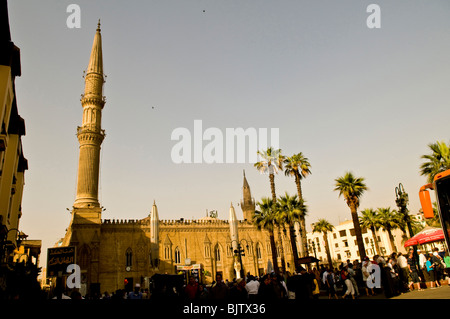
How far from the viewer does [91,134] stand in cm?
4475

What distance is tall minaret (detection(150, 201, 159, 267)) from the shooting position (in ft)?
145

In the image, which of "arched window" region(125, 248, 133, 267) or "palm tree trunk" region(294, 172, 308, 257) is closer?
"palm tree trunk" region(294, 172, 308, 257)

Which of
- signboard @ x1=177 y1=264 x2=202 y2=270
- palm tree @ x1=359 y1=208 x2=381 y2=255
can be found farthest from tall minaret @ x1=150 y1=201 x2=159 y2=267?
palm tree @ x1=359 y1=208 x2=381 y2=255

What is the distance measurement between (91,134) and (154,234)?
16669 mm

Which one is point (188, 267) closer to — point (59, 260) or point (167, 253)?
point (167, 253)

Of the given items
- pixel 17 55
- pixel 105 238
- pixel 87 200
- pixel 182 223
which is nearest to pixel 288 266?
pixel 182 223

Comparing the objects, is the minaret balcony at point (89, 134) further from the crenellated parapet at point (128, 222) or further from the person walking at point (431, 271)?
the person walking at point (431, 271)

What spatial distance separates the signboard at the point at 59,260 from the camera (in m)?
13.9

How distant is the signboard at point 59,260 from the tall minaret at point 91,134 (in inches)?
1150

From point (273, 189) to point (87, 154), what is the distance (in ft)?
87.6

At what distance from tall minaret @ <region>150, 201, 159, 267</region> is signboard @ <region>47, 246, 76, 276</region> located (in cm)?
3026

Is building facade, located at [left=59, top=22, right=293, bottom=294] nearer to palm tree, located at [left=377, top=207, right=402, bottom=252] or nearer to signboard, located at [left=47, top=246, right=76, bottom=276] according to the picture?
palm tree, located at [left=377, top=207, right=402, bottom=252]

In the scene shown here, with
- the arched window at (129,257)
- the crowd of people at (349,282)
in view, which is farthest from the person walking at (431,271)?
the arched window at (129,257)

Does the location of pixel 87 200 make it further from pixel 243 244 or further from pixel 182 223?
pixel 243 244
